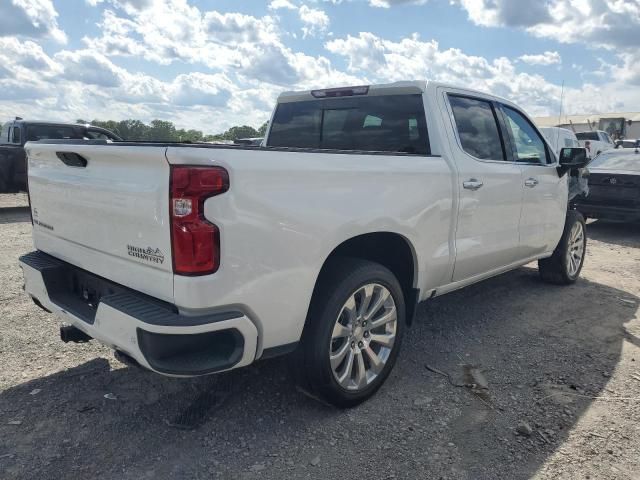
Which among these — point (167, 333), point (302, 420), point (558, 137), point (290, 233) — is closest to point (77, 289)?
point (167, 333)

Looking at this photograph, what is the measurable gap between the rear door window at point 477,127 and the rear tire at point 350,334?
4.50 ft

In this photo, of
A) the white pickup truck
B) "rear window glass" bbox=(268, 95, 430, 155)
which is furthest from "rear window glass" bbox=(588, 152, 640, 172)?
"rear window glass" bbox=(268, 95, 430, 155)

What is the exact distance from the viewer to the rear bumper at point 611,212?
27.9 ft

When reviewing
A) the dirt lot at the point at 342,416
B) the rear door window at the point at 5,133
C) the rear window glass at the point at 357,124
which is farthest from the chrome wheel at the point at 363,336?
the rear door window at the point at 5,133

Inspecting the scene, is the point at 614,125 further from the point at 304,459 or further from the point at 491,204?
the point at 304,459

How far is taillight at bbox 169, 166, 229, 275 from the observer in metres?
2.08

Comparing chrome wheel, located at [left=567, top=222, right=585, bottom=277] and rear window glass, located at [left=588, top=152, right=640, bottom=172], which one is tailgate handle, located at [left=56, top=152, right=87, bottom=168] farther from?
rear window glass, located at [left=588, top=152, right=640, bottom=172]

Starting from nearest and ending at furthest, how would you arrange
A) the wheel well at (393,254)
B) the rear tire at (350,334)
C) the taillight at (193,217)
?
the taillight at (193,217), the rear tire at (350,334), the wheel well at (393,254)

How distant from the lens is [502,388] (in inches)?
130

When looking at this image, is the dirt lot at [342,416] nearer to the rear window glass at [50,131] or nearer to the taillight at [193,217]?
the taillight at [193,217]

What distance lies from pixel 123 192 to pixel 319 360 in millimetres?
1281

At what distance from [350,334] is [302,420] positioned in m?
0.55

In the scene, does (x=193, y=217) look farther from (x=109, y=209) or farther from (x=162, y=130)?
(x=162, y=130)

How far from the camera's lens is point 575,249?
5.73 m
